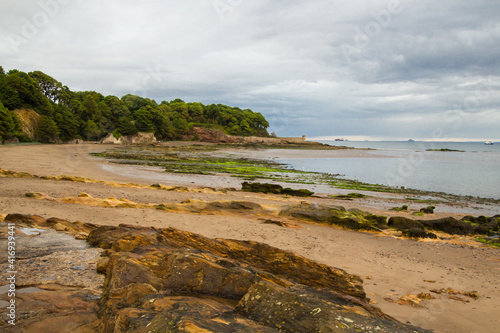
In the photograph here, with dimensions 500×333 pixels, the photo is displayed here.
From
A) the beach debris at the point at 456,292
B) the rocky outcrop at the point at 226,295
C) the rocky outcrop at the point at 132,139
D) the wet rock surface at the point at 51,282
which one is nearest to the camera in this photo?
the rocky outcrop at the point at 226,295

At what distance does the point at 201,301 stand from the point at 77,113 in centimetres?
8981

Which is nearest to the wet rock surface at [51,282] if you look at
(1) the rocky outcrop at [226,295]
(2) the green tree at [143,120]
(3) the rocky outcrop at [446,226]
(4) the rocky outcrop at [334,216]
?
(1) the rocky outcrop at [226,295]

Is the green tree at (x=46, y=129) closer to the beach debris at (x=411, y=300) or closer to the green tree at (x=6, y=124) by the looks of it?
the green tree at (x=6, y=124)

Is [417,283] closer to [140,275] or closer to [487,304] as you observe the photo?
[487,304]

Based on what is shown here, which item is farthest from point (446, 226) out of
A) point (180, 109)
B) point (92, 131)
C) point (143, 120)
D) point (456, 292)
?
point (180, 109)

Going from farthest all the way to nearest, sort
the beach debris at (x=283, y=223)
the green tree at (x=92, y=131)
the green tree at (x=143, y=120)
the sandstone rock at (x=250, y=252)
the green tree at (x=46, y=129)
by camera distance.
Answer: the green tree at (x=143, y=120) → the green tree at (x=92, y=131) → the green tree at (x=46, y=129) → the beach debris at (x=283, y=223) → the sandstone rock at (x=250, y=252)

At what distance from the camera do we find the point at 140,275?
12.3 feet

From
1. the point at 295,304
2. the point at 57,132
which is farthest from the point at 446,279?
the point at 57,132

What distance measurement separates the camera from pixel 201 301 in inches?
126

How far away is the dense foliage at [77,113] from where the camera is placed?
197 feet

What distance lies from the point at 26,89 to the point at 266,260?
73873 millimetres

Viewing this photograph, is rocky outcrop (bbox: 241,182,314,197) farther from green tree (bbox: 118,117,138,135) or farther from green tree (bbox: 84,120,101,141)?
green tree (bbox: 118,117,138,135)

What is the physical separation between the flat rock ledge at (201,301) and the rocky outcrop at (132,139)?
86.1 m

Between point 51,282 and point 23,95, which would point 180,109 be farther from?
point 51,282
